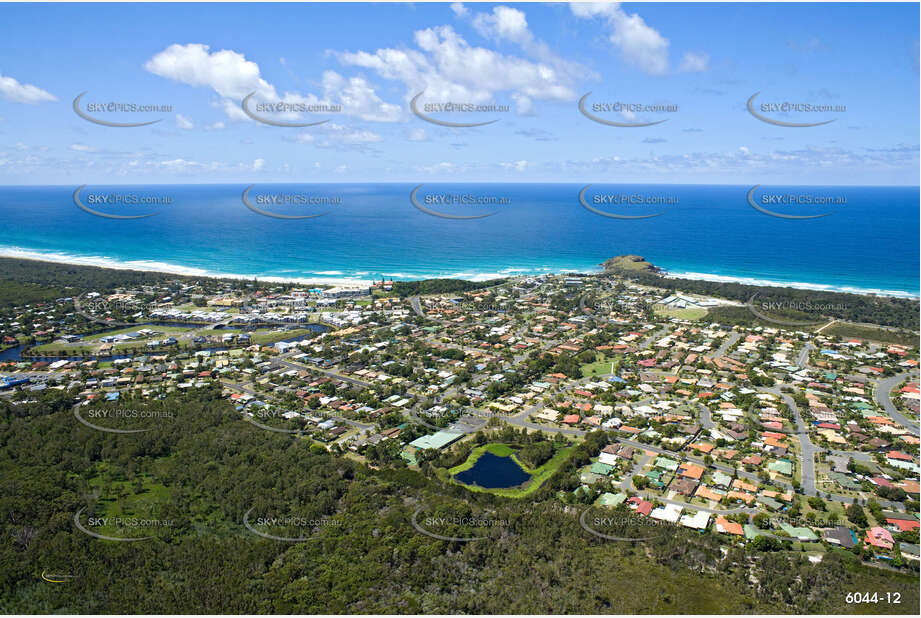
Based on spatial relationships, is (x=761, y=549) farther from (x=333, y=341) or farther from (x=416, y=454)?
(x=333, y=341)

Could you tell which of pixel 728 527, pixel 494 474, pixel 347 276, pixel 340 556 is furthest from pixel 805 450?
pixel 347 276

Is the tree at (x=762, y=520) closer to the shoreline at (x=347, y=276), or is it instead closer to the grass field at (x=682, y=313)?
the grass field at (x=682, y=313)

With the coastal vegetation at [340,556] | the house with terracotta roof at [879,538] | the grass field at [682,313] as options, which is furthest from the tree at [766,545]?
the grass field at [682,313]

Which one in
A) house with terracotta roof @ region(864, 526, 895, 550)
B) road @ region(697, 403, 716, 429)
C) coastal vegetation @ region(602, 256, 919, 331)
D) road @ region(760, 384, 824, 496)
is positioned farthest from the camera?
coastal vegetation @ region(602, 256, 919, 331)

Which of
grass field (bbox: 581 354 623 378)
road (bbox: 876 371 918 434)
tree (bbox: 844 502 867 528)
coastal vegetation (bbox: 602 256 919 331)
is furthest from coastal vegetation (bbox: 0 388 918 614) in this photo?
coastal vegetation (bbox: 602 256 919 331)

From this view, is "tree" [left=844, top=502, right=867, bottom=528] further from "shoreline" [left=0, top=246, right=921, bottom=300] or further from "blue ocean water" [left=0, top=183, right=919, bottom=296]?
"shoreline" [left=0, top=246, right=921, bottom=300]
